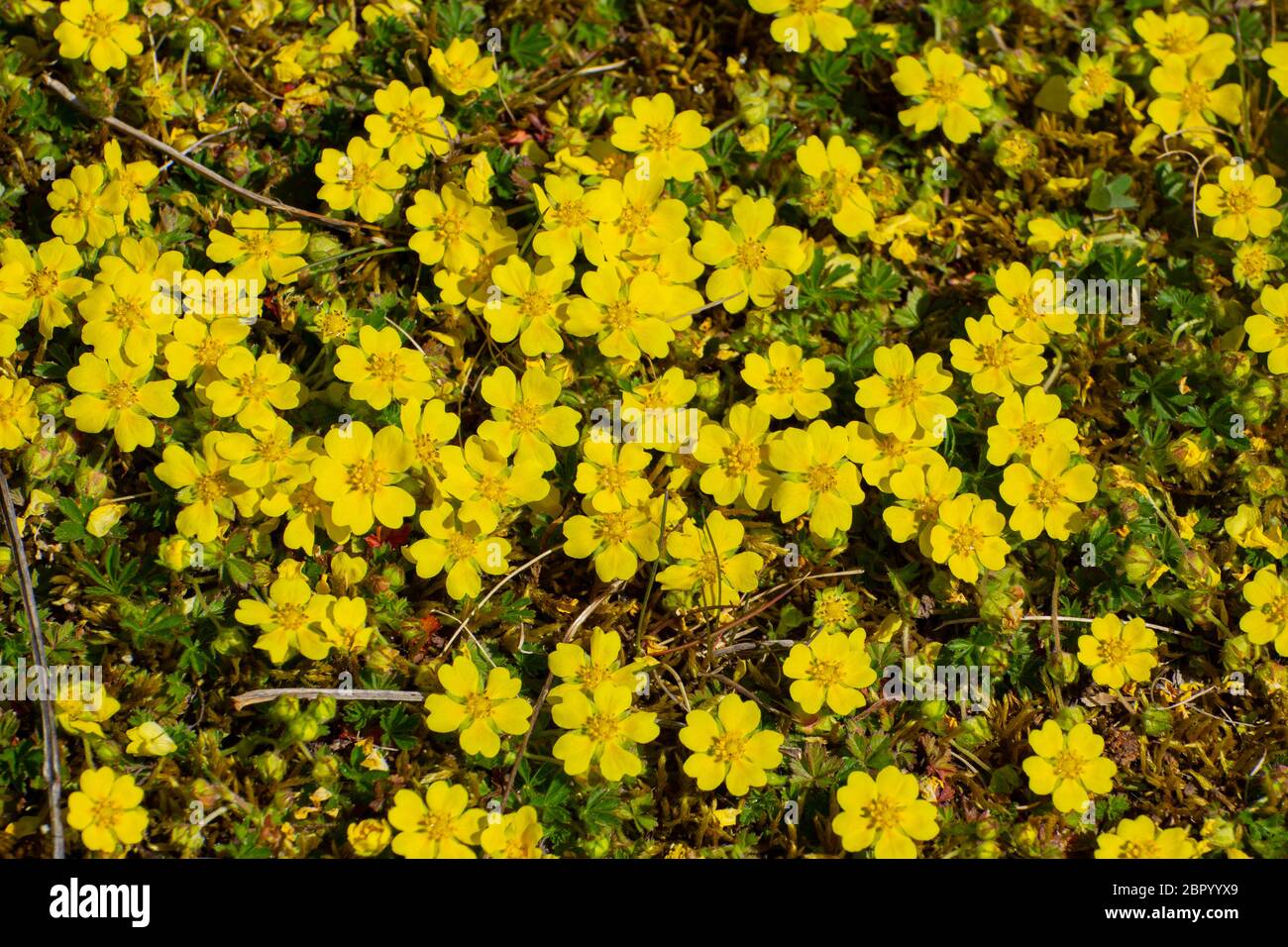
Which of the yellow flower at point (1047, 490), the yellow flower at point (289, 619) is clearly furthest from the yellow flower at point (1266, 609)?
the yellow flower at point (289, 619)

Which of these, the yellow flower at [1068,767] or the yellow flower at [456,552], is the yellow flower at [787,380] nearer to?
the yellow flower at [456,552]

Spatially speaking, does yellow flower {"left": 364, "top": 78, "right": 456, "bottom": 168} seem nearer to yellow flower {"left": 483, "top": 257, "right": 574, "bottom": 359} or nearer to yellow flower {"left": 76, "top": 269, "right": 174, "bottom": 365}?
yellow flower {"left": 483, "top": 257, "right": 574, "bottom": 359}

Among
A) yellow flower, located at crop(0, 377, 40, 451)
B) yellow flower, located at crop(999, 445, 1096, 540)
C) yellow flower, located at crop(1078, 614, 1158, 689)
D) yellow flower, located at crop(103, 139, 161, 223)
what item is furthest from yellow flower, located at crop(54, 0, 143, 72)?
yellow flower, located at crop(1078, 614, 1158, 689)

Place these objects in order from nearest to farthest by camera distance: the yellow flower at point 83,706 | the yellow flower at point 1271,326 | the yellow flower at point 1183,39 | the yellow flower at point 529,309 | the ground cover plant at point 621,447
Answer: the yellow flower at point 83,706
the ground cover plant at point 621,447
the yellow flower at point 529,309
the yellow flower at point 1271,326
the yellow flower at point 1183,39

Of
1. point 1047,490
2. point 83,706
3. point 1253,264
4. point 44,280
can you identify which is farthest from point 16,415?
point 1253,264

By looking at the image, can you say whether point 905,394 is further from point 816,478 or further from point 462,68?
point 462,68
